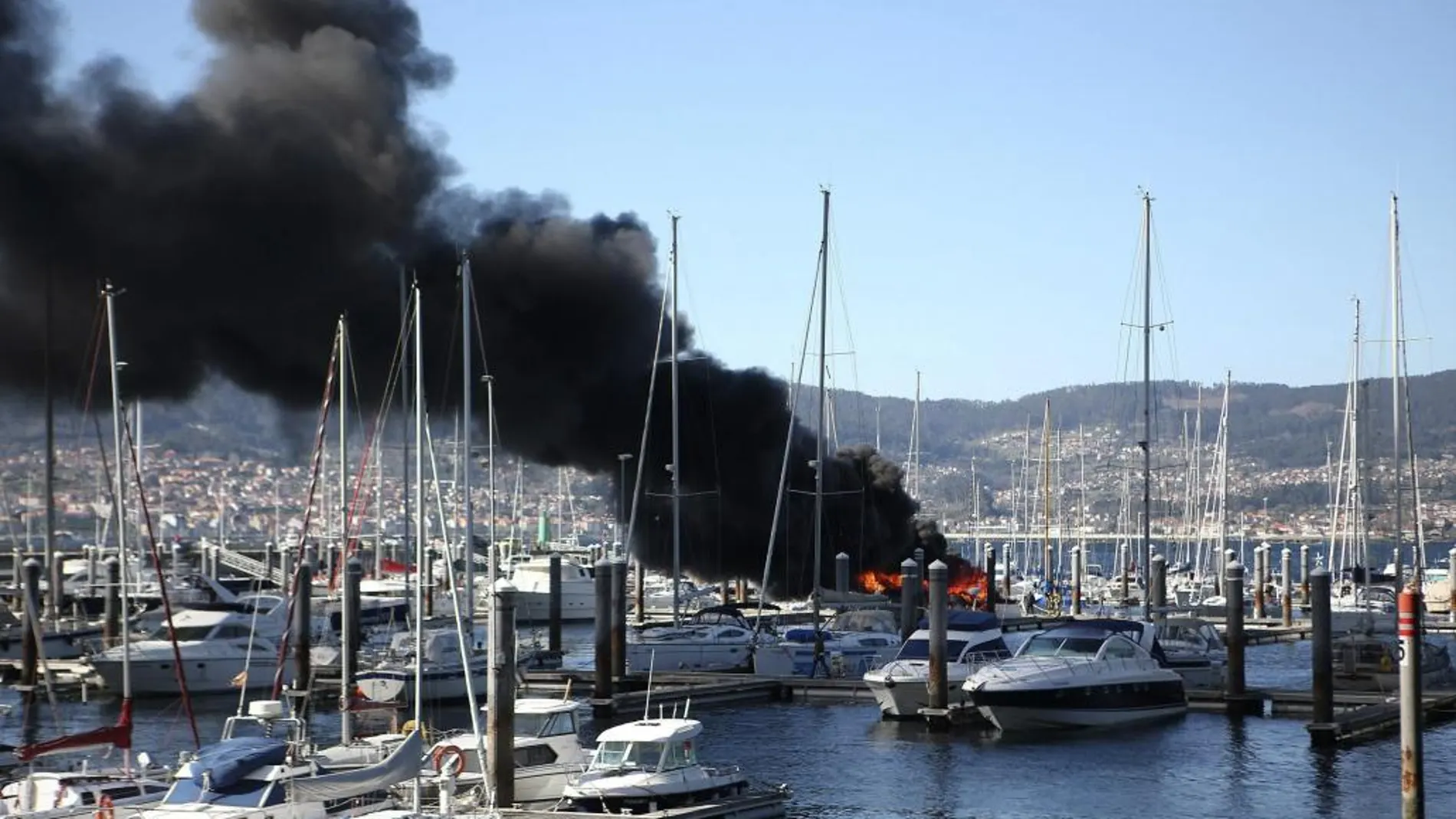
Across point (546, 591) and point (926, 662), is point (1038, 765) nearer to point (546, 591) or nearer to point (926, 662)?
point (926, 662)

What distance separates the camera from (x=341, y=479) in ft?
131

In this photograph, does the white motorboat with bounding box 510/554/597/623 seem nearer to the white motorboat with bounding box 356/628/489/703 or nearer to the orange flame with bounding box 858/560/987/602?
the orange flame with bounding box 858/560/987/602

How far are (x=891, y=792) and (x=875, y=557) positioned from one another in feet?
162

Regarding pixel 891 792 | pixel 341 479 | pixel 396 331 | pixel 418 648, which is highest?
pixel 396 331

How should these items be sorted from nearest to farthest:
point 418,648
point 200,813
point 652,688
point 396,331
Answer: point 200,813, point 418,648, point 652,688, point 396,331

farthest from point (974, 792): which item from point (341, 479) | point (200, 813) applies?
point (341, 479)

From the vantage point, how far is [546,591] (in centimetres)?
7500

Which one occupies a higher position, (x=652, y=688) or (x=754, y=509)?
(x=754, y=509)

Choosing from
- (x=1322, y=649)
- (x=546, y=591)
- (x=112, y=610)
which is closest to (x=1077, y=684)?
(x=1322, y=649)

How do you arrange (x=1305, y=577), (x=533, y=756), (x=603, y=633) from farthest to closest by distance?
(x=1305, y=577)
(x=603, y=633)
(x=533, y=756)

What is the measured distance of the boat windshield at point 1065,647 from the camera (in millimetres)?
37344

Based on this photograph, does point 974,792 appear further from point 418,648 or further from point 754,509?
point 754,509

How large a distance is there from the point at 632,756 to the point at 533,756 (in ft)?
7.85

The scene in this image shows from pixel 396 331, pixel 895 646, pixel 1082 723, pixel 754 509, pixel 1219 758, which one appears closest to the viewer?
pixel 1219 758
